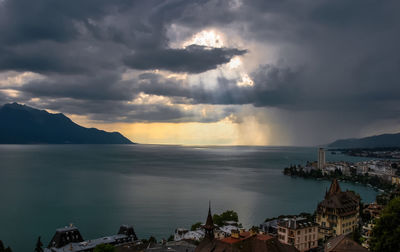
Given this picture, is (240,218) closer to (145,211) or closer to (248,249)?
(145,211)

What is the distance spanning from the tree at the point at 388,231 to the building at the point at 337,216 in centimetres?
2814

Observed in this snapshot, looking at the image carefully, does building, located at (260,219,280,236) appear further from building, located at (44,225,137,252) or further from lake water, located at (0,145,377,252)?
building, located at (44,225,137,252)

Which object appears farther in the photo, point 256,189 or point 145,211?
point 256,189

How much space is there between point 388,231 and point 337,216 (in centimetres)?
3038

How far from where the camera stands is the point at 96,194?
109125mm

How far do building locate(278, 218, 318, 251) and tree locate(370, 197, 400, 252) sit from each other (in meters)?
17.1

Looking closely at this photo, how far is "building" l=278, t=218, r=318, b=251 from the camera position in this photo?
46688mm

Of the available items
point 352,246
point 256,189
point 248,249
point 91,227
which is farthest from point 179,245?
point 256,189

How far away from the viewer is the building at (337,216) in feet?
187

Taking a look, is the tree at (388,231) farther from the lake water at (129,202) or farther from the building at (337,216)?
the lake water at (129,202)

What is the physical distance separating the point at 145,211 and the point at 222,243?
5396 cm

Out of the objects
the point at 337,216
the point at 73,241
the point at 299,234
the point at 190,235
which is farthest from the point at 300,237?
the point at 73,241

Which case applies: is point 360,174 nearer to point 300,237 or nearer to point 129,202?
point 129,202

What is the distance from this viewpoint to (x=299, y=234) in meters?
47.0
